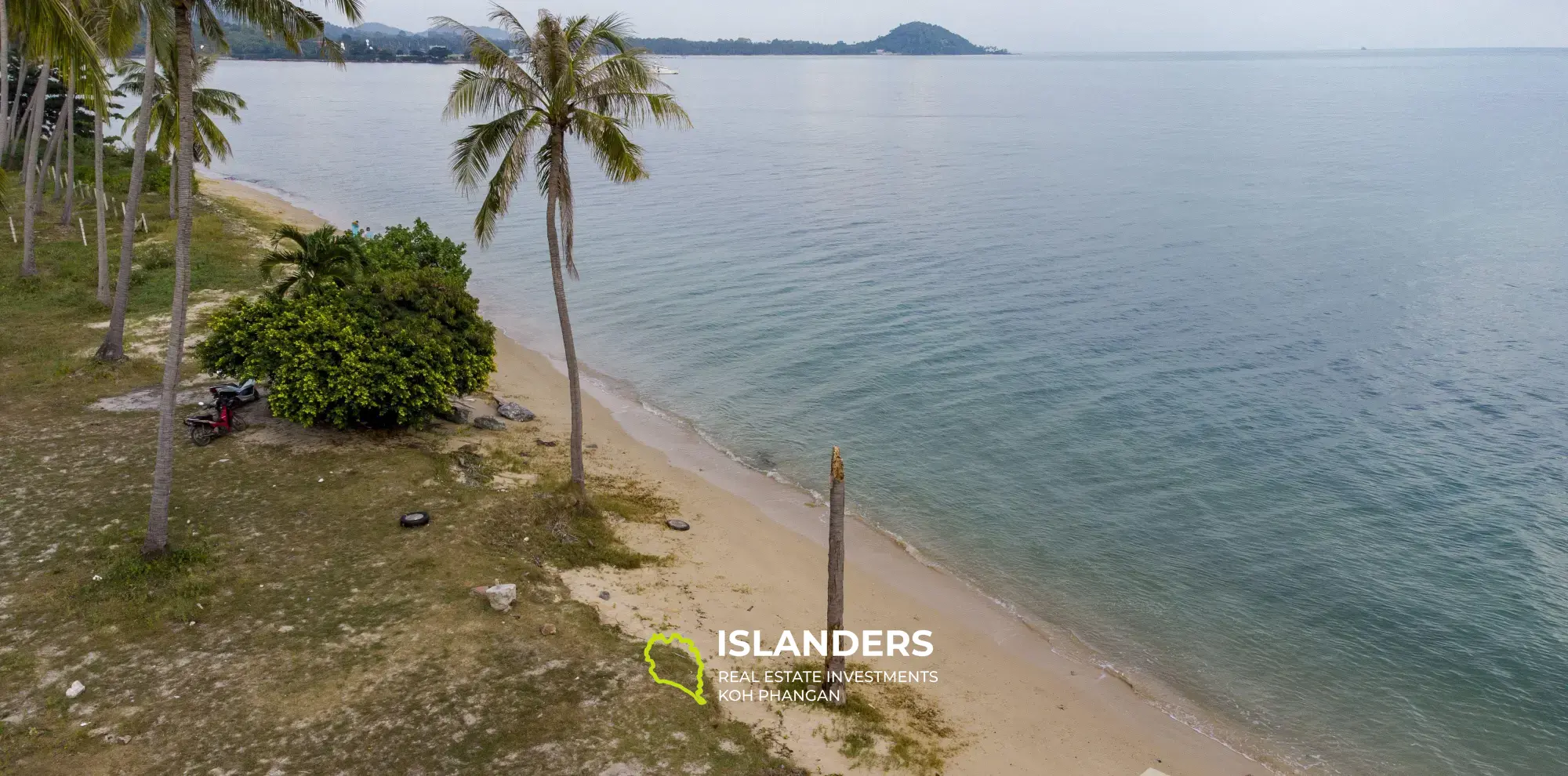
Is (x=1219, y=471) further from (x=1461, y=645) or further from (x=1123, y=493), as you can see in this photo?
(x=1461, y=645)

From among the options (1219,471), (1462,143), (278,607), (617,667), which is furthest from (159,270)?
(1462,143)

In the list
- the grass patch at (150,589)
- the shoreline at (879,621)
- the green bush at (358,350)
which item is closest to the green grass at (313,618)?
the grass patch at (150,589)

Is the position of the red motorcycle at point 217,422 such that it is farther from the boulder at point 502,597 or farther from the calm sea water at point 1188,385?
the calm sea water at point 1188,385

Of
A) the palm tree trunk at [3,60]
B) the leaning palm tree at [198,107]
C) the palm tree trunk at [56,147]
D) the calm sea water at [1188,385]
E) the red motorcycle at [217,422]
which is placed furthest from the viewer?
the palm tree trunk at [56,147]

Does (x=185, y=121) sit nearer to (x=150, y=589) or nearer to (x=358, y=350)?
(x=358, y=350)

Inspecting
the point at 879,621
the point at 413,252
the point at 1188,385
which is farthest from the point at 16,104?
the point at 1188,385

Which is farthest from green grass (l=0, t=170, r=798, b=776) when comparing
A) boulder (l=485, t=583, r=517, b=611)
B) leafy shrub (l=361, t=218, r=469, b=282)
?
leafy shrub (l=361, t=218, r=469, b=282)

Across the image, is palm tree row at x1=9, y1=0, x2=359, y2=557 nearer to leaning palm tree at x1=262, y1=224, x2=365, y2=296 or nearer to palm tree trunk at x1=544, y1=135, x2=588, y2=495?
leaning palm tree at x1=262, y1=224, x2=365, y2=296

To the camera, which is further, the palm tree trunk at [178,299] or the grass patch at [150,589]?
the grass patch at [150,589]
